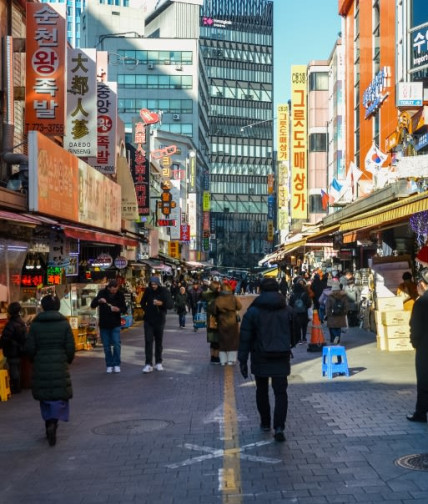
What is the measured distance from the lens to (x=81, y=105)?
1995 cm

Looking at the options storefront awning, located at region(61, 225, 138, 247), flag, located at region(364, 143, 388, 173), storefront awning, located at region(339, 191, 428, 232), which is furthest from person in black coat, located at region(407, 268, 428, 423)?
flag, located at region(364, 143, 388, 173)

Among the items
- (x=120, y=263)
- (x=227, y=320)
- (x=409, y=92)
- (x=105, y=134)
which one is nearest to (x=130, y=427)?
(x=227, y=320)

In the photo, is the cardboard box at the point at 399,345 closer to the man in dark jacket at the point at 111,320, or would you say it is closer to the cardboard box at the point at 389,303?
the cardboard box at the point at 389,303

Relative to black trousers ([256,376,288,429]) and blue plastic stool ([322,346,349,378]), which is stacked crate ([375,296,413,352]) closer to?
blue plastic stool ([322,346,349,378])

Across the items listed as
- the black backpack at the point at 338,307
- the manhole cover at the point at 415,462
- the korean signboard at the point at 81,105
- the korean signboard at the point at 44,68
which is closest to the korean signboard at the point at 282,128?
the korean signboard at the point at 81,105

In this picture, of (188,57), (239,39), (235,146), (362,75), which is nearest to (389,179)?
(362,75)

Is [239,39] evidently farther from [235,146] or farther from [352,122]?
[352,122]

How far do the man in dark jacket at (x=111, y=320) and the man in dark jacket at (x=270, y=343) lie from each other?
583 cm

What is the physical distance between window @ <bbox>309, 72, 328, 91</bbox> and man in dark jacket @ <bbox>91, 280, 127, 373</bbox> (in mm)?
40992

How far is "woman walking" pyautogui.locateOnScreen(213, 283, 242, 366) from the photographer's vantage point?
14.1 meters

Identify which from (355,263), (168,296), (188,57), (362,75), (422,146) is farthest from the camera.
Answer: (188,57)

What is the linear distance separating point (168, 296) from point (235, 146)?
110128 mm

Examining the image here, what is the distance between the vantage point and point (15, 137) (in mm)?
17250

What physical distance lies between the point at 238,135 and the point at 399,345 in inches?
4277
